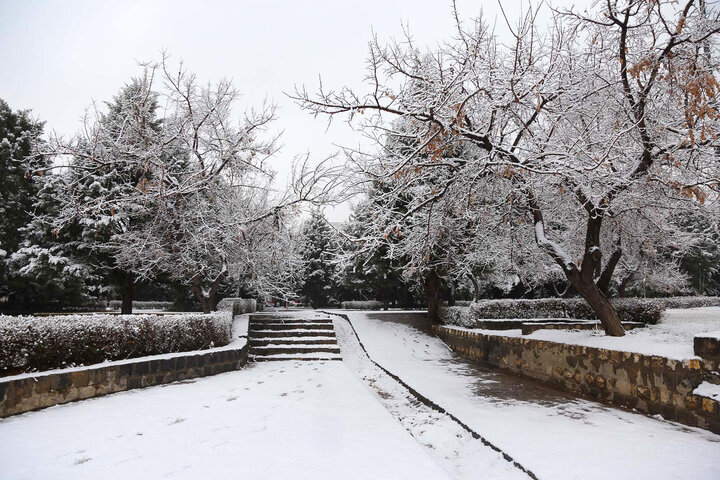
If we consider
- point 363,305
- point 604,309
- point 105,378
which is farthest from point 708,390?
point 363,305

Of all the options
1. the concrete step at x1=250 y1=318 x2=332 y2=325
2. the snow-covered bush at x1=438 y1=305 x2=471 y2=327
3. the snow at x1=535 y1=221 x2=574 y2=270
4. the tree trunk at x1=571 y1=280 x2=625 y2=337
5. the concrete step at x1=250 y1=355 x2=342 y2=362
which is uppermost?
the snow at x1=535 y1=221 x2=574 y2=270

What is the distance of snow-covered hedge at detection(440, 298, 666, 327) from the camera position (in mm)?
13734

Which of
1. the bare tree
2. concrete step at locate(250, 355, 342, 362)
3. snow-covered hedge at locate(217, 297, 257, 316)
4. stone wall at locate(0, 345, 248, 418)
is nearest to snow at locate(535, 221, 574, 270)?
the bare tree

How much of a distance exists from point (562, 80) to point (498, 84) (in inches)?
55.8

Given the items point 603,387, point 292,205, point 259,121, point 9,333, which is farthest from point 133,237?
point 603,387

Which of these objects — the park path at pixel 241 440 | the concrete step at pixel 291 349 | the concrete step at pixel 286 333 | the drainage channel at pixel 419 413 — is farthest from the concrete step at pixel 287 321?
the park path at pixel 241 440

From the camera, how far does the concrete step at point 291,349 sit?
38.8ft

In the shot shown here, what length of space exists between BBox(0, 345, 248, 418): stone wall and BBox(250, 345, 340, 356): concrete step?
2055 mm

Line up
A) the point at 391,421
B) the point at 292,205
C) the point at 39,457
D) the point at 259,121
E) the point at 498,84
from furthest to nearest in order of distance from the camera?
the point at 259,121 < the point at 292,205 < the point at 498,84 < the point at 391,421 < the point at 39,457

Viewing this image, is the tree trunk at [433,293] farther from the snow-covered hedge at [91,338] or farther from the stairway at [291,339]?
the snow-covered hedge at [91,338]

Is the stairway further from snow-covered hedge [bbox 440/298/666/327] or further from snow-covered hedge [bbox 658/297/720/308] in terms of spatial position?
snow-covered hedge [bbox 658/297/720/308]

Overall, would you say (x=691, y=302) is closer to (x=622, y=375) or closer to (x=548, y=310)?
(x=548, y=310)

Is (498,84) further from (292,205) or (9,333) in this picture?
(9,333)

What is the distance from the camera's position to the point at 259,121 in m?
12.2
